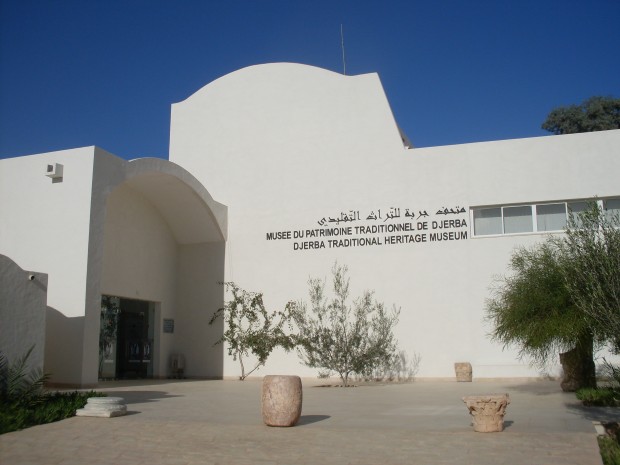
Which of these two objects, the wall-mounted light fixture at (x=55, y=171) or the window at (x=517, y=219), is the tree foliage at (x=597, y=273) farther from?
the wall-mounted light fixture at (x=55, y=171)

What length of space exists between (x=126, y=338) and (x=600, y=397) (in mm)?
14403

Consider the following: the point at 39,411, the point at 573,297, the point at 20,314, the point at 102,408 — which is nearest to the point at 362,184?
the point at 573,297

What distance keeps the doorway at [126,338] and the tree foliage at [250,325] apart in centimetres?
225

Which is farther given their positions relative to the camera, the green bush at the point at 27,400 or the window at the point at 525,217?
the window at the point at 525,217

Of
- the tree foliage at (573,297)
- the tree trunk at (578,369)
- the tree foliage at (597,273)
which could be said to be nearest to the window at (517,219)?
the tree foliage at (573,297)

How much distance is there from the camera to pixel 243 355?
20.8 m

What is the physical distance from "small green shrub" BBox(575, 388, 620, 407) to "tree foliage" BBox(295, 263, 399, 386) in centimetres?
712

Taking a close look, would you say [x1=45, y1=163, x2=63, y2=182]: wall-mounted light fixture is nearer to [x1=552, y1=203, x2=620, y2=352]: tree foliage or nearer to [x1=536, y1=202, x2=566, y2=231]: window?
[x1=552, y1=203, x2=620, y2=352]: tree foliage

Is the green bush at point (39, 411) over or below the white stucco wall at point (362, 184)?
below

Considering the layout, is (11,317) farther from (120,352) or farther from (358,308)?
(358,308)

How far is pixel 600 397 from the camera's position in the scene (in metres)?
11.6

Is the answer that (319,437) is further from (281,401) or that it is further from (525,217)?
(525,217)

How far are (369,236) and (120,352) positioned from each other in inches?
349

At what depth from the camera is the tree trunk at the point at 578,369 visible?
1351 cm
